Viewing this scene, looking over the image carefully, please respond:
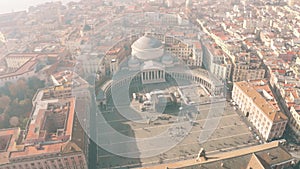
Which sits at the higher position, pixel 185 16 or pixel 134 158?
pixel 185 16

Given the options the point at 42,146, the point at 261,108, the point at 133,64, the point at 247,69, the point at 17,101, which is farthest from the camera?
the point at 133,64

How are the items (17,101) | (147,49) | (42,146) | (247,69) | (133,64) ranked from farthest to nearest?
(147,49)
(133,64)
(247,69)
(17,101)
(42,146)

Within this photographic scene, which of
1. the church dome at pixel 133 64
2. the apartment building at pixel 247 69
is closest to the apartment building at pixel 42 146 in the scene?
the church dome at pixel 133 64

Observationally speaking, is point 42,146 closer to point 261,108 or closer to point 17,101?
point 17,101

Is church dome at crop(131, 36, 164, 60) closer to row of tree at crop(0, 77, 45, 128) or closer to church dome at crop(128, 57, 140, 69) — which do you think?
church dome at crop(128, 57, 140, 69)

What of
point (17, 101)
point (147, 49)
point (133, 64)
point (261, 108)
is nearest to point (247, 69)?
point (261, 108)

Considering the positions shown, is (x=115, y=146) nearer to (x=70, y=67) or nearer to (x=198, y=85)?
(x=198, y=85)

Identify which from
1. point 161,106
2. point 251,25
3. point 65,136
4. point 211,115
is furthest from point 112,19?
point 65,136

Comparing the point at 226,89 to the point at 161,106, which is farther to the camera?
the point at 226,89
